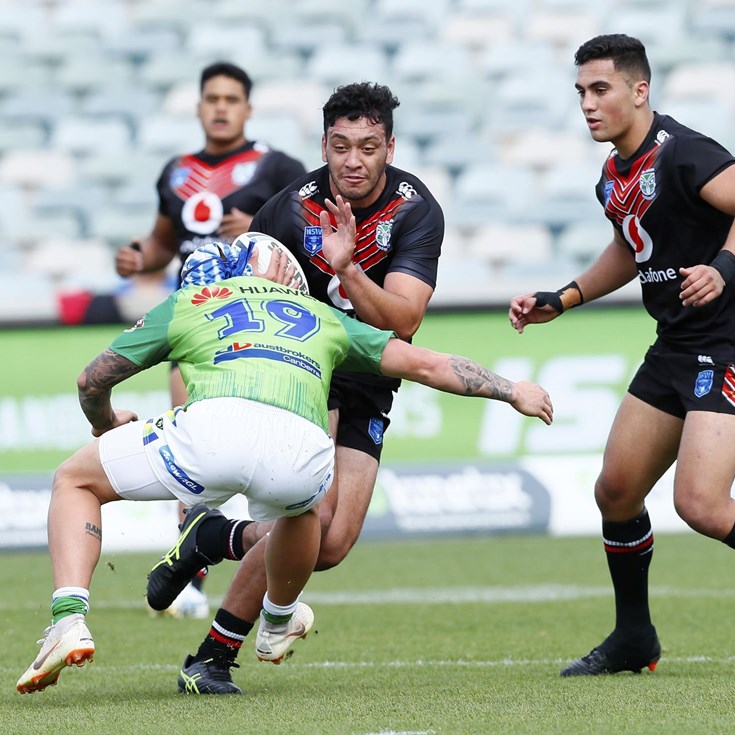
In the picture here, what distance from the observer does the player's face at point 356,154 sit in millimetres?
5383

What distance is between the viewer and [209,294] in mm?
4824

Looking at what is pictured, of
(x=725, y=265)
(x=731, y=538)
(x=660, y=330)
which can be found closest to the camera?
(x=725, y=265)

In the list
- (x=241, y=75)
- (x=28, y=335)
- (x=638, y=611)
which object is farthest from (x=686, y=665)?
(x=28, y=335)

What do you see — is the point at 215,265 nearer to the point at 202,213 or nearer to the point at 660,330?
the point at 660,330

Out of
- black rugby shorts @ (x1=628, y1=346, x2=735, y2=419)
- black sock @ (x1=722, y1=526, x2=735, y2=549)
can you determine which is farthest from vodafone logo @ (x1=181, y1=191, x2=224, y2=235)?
black sock @ (x1=722, y1=526, x2=735, y2=549)

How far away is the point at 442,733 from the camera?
4.10 metres

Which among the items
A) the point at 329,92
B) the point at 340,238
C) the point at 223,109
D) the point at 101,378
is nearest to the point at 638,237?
the point at 340,238

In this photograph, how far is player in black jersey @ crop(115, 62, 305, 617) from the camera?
798 centimetres

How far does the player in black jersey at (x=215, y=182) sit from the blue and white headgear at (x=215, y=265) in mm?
2791

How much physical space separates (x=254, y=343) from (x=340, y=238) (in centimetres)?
65

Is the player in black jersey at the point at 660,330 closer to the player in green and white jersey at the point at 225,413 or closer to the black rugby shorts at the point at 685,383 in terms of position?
the black rugby shorts at the point at 685,383

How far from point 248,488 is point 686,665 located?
211 centimetres

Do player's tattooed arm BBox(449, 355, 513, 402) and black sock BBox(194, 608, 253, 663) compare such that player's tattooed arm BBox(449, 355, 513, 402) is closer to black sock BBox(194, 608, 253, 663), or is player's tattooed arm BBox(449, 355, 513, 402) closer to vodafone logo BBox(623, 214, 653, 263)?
vodafone logo BBox(623, 214, 653, 263)

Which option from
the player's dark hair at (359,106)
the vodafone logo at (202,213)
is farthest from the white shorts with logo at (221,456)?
the vodafone logo at (202,213)
